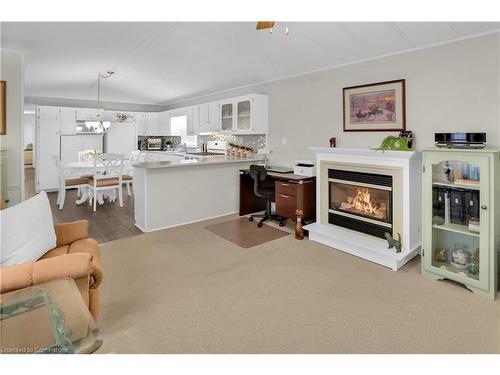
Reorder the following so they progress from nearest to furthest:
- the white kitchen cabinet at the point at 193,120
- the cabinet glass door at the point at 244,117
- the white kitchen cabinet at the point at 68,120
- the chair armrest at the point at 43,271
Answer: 1. the chair armrest at the point at 43,271
2. the cabinet glass door at the point at 244,117
3. the white kitchen cabinet at the point at 193,120
4. the white kitchen cabinet at the point at 68,120

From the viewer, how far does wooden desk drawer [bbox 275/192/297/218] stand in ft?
14.2

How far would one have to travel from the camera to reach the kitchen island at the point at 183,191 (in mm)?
4375

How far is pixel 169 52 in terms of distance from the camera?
4.55 meters

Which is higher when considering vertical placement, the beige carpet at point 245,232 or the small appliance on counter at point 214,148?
the small appliance on counter at point 214,148

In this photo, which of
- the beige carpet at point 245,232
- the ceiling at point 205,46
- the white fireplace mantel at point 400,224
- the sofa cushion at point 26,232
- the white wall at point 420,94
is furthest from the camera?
the beige carpet at point 245,232

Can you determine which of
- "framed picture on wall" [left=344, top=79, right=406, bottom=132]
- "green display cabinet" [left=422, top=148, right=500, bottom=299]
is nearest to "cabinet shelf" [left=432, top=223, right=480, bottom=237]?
"green display cabinet" [left=422, top=148, right=500, bottom=299]

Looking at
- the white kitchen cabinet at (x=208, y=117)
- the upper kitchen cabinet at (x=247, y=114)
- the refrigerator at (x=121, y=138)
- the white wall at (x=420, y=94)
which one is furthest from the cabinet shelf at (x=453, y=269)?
the refrigerator at (x=121, y=138)

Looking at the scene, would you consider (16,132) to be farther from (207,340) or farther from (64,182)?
(207,340)

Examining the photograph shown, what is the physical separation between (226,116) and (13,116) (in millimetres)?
3312

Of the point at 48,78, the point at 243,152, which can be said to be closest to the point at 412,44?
the point at 243,152

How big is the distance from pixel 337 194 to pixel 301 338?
7.45 feet

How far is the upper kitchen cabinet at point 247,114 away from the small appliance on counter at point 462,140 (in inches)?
119

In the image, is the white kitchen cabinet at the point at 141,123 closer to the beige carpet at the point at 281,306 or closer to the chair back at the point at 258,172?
the chair back at the point at 258,172

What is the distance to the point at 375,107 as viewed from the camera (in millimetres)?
3891
